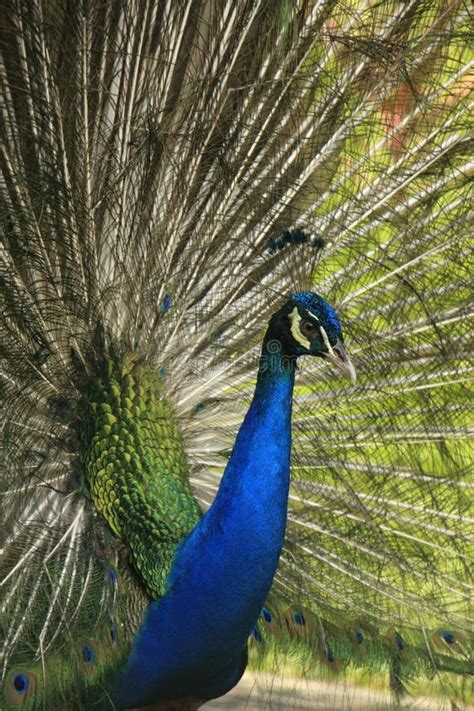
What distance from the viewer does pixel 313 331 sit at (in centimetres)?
245

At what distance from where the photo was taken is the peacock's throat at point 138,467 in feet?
8.76

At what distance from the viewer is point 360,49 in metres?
2.57

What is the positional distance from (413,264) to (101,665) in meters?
1.12

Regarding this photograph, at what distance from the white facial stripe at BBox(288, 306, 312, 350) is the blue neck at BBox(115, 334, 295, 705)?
5cm

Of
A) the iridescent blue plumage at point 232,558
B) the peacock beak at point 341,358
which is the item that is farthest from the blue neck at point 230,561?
the peacock beak at point 341,358

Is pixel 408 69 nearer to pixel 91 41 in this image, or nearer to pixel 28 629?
pixel 91 41

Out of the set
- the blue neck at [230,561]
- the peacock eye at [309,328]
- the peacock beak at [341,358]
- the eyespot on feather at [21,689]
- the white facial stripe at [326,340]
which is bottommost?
the eyespot on feather at [21,689]

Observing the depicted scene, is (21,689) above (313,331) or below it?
below

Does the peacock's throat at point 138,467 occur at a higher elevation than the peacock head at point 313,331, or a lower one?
lower

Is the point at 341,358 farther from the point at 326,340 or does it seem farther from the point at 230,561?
the point at 230,561

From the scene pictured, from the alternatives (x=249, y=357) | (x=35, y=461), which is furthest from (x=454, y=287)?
(x=35, y=461)

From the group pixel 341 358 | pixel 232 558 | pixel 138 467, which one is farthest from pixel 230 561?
pixel 341 358

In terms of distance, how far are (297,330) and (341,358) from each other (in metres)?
0.10

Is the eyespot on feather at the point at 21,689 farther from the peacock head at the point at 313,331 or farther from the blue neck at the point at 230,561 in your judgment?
the peacock head at the point at 313,331
